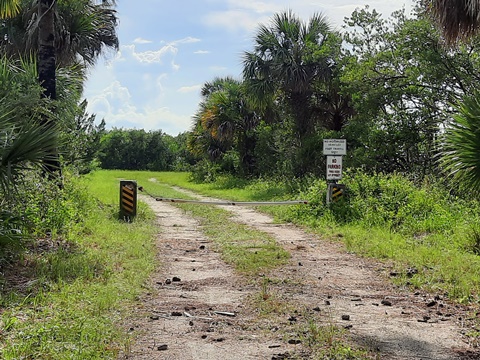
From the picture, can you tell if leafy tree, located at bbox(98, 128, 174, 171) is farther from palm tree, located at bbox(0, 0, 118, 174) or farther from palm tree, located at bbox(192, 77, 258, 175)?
palm tree, located at bbox(0, 0, 118, 174)

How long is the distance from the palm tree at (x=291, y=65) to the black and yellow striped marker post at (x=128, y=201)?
9.46m

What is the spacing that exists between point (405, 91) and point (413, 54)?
1.22 meters

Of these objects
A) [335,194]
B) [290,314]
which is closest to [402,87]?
[335,194]

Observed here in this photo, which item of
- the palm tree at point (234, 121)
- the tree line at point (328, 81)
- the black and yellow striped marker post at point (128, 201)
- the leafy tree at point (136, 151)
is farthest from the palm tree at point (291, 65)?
the leafy tree at point (136, 151)

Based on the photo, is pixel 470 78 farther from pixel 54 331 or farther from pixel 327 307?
pixel 54 331

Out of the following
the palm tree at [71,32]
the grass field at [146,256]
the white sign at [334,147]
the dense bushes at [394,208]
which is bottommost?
the grass field at [146,256]

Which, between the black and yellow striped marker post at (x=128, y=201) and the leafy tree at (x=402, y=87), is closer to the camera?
the black and yellow striped marker post at (x=128, y=201)

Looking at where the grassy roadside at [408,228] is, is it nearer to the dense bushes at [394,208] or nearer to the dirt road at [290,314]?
the dense bushes at [394,208]

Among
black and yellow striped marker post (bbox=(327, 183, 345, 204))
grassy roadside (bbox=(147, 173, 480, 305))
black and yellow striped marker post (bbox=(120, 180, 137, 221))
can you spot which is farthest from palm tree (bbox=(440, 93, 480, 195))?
black and yellow striped marker post (bbox=(120, 180, 137, 221))

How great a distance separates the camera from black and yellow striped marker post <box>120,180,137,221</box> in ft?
38.5

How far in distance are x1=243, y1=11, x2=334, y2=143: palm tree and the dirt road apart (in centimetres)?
1243

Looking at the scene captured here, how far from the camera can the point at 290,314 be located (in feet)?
16.3

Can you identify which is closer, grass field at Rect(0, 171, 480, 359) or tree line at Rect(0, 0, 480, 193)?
grass field at Rect(0, 171, 480, 359)

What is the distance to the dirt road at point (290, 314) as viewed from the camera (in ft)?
13.5
